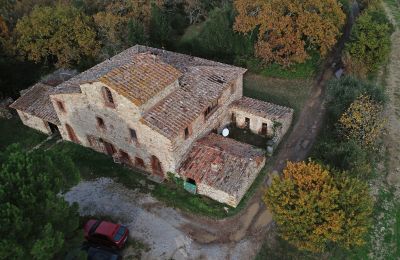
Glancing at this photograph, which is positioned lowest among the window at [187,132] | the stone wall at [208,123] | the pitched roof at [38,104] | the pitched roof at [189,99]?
the pitched roof at [38,104]

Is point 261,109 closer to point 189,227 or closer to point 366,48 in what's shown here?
point 189,227

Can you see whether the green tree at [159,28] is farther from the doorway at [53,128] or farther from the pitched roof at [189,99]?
the doorway at [53,128]

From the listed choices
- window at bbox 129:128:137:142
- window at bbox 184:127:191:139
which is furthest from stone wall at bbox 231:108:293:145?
window at bbox 129:128:137:142

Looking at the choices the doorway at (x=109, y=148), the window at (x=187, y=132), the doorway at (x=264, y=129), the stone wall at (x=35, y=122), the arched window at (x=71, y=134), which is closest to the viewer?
the window at (x=187, y=132)

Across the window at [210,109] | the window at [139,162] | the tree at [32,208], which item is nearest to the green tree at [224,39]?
the window at [210,109]

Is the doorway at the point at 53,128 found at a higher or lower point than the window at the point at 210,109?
lower

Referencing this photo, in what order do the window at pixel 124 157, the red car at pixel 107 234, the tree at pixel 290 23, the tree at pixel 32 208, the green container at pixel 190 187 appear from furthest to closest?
the tree at pixel 290 23, the window at pixel 124 157, the green container at pixel 190 187, the red car at pixel 107 234, the tree at pixel 32 208

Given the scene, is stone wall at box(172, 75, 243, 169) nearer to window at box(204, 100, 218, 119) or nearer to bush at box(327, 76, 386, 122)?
window at box(204, 100, 218, 119)
